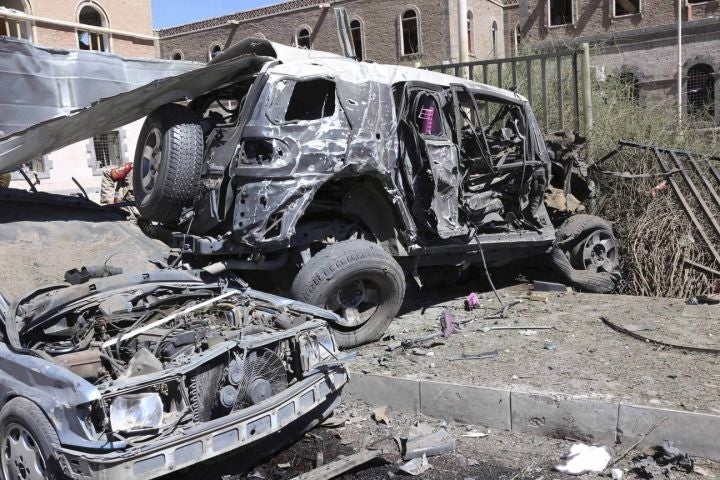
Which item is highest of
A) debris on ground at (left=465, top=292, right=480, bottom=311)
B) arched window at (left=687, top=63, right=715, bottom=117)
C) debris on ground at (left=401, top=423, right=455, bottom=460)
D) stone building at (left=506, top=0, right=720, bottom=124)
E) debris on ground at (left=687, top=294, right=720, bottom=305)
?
stone building at (left=506, top=0, right=720, bottom=124)

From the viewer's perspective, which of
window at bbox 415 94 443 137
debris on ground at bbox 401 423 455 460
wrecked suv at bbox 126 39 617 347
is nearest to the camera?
debris on ground at bbox 401 423 455 460

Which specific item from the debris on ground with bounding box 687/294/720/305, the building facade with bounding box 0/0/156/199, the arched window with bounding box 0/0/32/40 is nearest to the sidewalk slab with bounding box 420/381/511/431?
the debris on ground with bounding box 687/294/720/305

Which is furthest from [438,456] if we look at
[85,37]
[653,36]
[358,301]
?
[653,36]

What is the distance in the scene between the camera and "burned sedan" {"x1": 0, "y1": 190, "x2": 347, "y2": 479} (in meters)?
2.97

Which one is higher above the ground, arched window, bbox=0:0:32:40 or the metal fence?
arched window, bbox=0:0:32:40

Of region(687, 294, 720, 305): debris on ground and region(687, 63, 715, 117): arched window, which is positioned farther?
region(687, 63, 715, 117): arched window

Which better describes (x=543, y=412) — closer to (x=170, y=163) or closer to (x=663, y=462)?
(x=663, y=462)

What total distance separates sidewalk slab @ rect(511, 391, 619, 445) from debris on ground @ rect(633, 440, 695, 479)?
0.30m

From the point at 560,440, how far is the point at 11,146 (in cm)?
494

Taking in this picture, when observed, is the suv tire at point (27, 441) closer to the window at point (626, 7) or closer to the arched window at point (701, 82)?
the arched window at point (701, 82)

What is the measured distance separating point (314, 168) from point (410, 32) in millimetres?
36000

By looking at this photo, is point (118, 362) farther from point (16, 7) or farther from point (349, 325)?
point (16, 7)

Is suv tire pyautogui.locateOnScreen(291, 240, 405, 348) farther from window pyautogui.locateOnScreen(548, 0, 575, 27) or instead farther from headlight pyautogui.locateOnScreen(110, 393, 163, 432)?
window pyautogui.locateOnScreen(548, 0, 575, 27)

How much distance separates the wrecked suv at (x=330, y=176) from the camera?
5.14 meters
